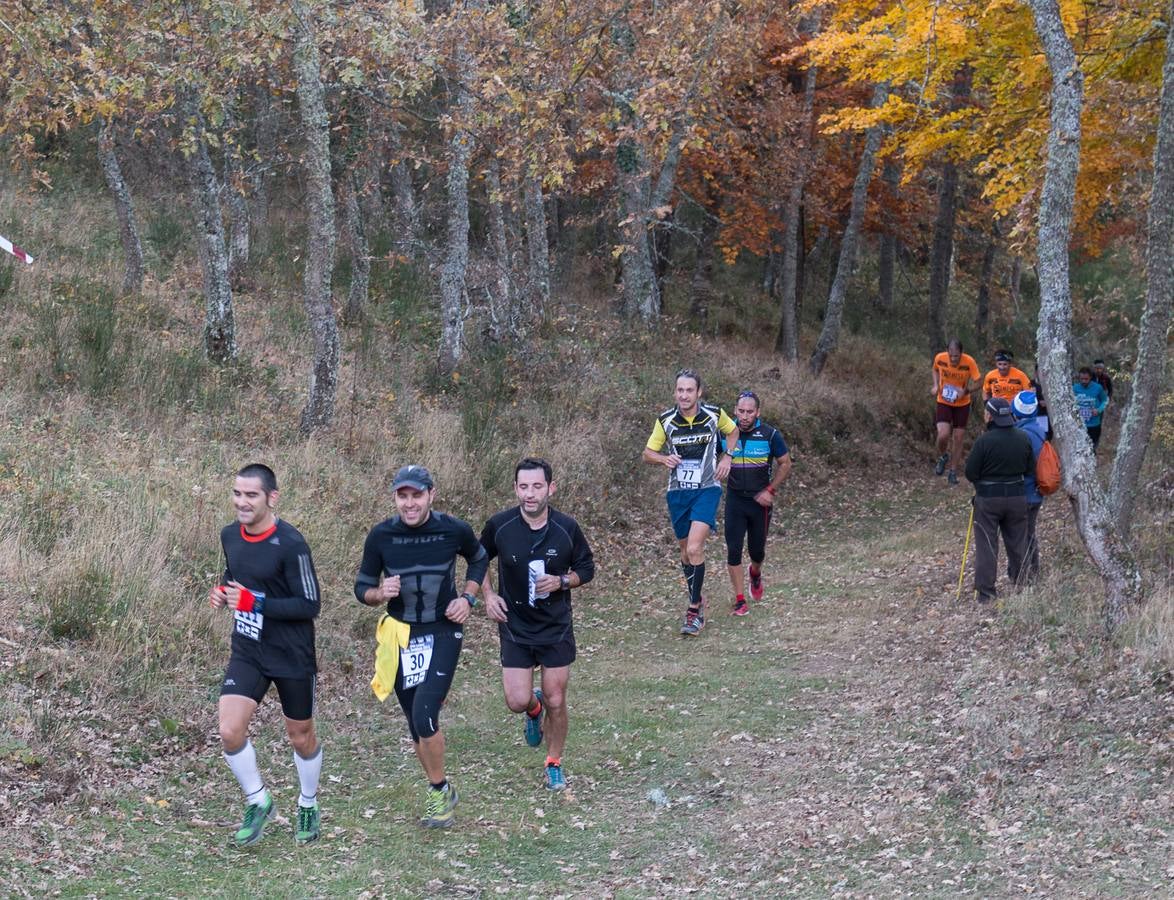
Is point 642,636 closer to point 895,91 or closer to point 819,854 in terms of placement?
point 819,854

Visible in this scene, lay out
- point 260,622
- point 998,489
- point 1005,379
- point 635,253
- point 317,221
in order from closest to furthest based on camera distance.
Result: 1. point 260,622
2. point 998,489
3. point 317,221
4. point 1005,379
5. point 635,253

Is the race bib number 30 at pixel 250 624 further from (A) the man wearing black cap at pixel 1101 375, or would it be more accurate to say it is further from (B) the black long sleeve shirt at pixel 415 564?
(A) the man wearing black cap at pixel 1101 375

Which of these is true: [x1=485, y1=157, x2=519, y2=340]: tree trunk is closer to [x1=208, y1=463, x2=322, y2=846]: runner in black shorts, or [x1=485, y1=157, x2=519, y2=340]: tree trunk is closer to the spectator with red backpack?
the spectator with red backpack

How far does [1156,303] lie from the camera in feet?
28.9

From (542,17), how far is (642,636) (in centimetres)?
676

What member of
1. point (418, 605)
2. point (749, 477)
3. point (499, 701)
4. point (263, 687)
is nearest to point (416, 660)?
point (418, 605)

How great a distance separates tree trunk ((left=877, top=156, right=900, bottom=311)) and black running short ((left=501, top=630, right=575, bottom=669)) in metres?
19.7

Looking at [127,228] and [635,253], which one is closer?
[127,228]

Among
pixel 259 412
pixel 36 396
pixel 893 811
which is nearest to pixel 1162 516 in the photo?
pixel 893 811

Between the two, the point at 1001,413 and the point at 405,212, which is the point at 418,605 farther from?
the point at 405,212

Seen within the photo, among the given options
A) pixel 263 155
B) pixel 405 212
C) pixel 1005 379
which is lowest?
pixel 1005 379

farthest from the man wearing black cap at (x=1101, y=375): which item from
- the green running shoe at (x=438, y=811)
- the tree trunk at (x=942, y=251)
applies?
the green running shoe at (x=438, y=811)

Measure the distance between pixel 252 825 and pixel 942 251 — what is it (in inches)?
730

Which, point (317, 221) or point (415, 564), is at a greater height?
point (317, 221)
